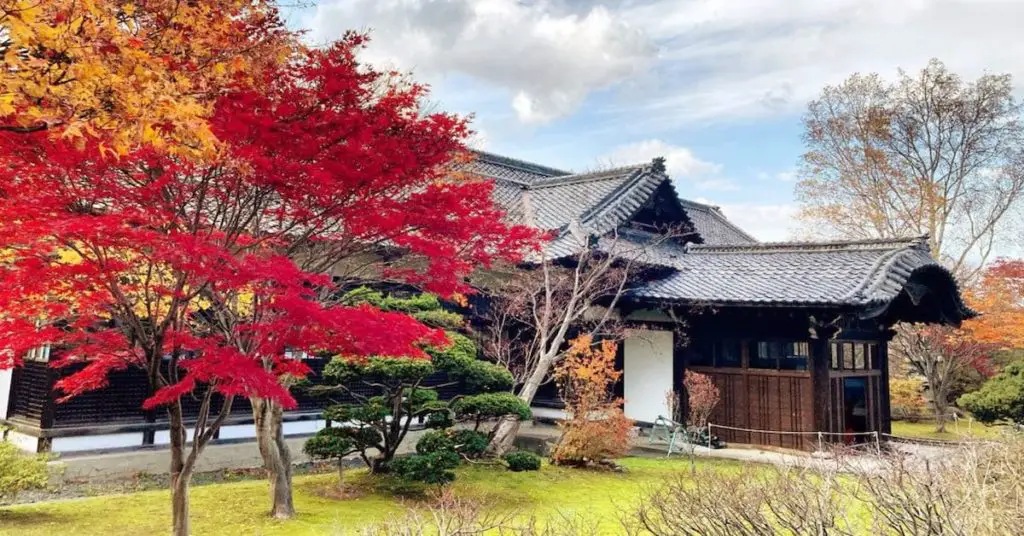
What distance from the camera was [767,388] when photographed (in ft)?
42.8

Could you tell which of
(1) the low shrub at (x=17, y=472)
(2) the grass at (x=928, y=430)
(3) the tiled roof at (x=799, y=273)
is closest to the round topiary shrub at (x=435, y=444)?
(1) the low shrub at (x=17, y=472)

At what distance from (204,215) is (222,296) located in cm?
→ 78

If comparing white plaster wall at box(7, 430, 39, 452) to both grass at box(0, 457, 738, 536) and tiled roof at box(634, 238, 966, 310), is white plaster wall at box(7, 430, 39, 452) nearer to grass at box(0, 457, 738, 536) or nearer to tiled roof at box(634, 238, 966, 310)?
grass at box(0, 457, 738, 536)

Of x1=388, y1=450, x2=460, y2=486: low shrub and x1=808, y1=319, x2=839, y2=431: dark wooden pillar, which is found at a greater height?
→ x1=808, y1=319, x2=839, y2=431: dark wooden pillar

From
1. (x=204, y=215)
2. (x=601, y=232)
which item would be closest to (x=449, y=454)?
(x=204, y=215)

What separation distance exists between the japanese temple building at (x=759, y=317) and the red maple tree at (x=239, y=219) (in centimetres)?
509

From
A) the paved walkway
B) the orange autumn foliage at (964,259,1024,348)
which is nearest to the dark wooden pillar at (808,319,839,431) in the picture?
the paved walkway

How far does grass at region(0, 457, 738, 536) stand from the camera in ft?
22.0

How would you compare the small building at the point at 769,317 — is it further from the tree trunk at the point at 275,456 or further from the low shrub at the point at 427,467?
the tree trunk at the point at 275,456

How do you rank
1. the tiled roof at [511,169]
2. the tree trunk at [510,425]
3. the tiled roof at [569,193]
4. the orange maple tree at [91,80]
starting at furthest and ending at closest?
the tiled roof at [511,169], the tiled roof at [569,193], the tree trunk at [510,425], the orange maple tree at [91,80]

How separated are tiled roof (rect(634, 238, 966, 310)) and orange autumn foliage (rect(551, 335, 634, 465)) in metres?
2.62

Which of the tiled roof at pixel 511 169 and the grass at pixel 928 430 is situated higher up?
the tiled roof at pixel 511 169

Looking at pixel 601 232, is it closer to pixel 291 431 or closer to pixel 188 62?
pixel 291 431

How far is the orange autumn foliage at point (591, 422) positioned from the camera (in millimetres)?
10656
